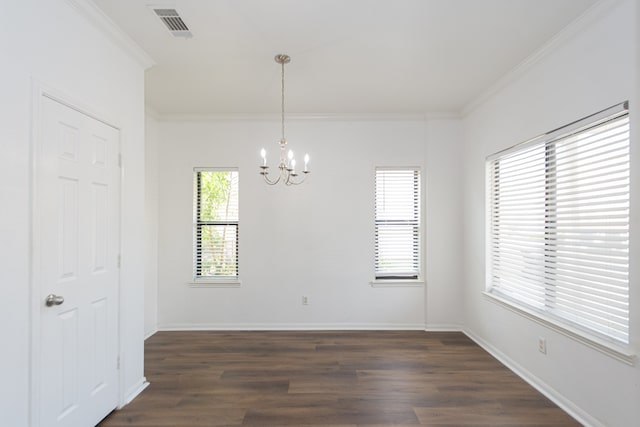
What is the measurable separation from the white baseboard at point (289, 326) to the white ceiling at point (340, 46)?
2901 mm

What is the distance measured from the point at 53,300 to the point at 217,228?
2.64 metres

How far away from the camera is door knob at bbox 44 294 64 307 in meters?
1.91

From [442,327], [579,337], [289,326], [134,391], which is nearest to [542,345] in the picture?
[579,337]

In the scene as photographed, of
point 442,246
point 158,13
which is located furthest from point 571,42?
point 158,13

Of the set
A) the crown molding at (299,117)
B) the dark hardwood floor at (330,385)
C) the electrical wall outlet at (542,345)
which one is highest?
the crown molding at (299,117)

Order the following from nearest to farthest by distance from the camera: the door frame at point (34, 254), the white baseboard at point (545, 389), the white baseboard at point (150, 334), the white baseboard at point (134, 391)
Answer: the door frame at point (34, 254) < the white baseboard at point (545, 389) < the white baseboard at point (134, 391) < the white baseboard at point (150, 334)

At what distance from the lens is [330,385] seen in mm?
2947

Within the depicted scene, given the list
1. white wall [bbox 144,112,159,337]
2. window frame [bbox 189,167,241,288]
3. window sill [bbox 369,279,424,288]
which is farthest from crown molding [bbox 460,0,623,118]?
white wall [bbox 144,112,159,337]

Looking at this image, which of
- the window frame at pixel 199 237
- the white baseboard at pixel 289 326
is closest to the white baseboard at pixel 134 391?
the white baseboard at pixel 289 326

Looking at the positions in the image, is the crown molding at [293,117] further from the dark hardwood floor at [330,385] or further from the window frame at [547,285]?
the dark hardwood floor at [330,385]

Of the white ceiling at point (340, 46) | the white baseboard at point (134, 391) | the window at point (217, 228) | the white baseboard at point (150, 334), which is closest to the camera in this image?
the white ceiling at point (340, 46)

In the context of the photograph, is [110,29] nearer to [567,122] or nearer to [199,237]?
[199,237]

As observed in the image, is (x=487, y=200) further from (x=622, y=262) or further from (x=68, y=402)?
(x=68, y=402)

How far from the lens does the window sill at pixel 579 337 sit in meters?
2.06
